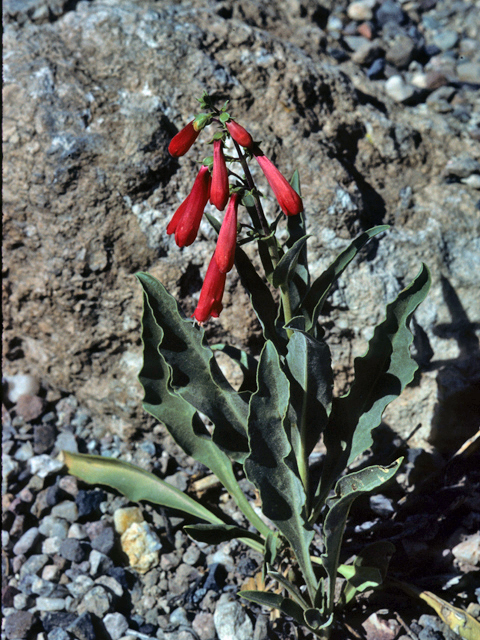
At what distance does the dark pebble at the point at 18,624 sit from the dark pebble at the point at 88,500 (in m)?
0.41

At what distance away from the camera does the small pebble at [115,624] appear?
1.89 metres

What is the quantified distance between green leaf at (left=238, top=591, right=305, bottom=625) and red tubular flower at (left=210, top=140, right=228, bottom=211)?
1.03m

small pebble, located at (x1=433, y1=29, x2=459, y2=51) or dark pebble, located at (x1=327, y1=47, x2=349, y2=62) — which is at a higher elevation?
small pebble, located at (x1=433, y1=29, x2=459, y2=51)

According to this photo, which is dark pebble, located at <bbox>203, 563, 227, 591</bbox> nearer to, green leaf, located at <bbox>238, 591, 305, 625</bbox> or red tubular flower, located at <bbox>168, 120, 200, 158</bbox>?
green leaf, located at <bbox>238, 591, 305, 625</bbox>

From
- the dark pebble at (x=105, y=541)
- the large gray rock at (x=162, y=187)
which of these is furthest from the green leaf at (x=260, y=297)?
the dark pebble at (x=105, y=541)

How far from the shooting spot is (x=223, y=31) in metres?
2.55

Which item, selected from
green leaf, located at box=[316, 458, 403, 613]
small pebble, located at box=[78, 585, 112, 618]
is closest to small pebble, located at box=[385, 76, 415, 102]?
green leaf, located at box=[316, 458, 403, 613]

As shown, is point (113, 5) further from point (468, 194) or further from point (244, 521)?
point (244, 521)

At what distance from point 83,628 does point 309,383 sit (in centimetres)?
115

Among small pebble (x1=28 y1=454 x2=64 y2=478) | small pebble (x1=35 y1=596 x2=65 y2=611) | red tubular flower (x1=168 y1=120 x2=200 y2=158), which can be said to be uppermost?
small pebble (x1=28 y1=454 x2=64 y2=478)

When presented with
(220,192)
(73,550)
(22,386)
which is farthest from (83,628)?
(220,192)

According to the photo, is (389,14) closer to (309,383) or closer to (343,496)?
(309,383)

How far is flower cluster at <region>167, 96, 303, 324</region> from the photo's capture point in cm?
133

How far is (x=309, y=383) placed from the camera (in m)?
1.58
